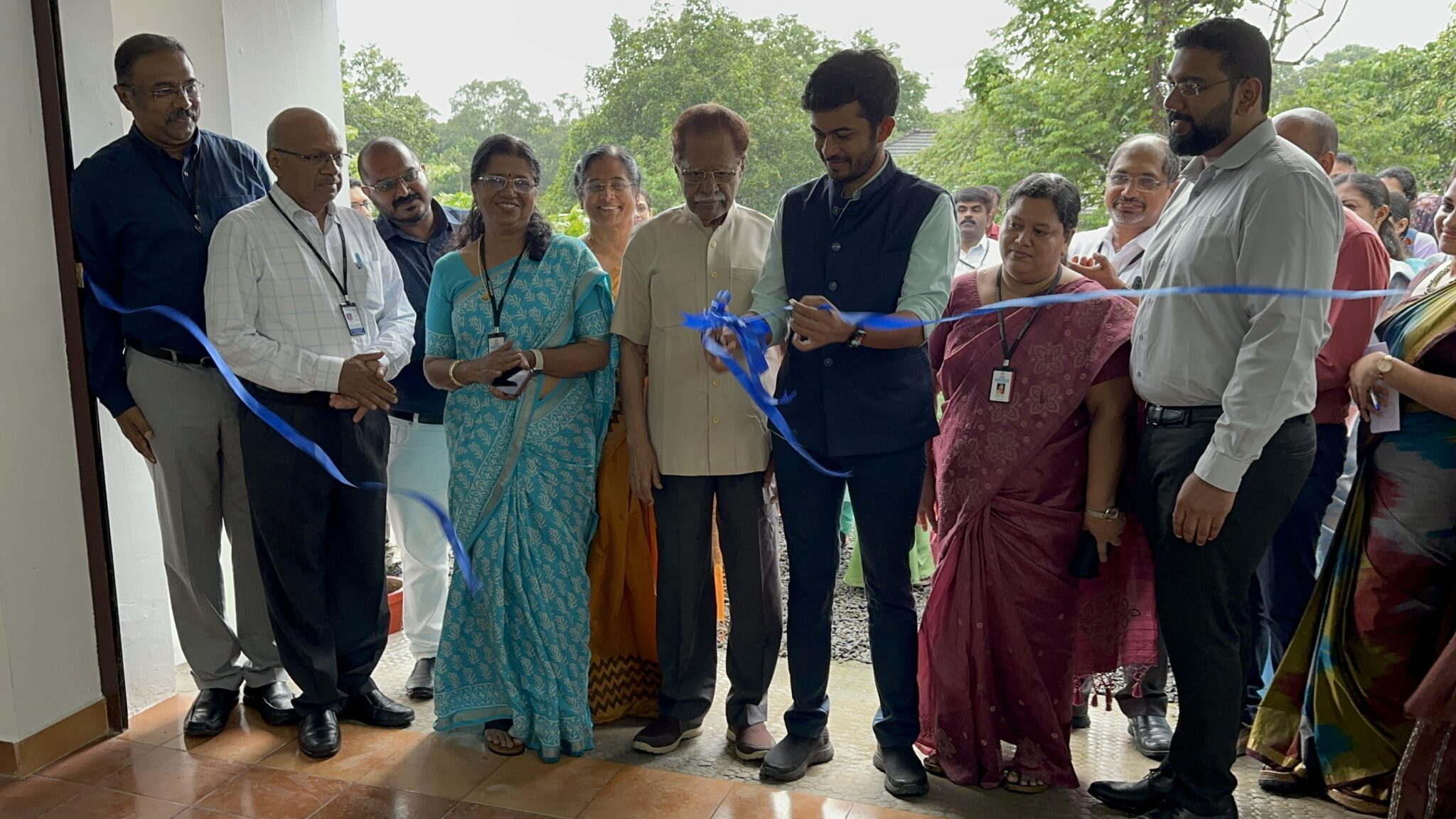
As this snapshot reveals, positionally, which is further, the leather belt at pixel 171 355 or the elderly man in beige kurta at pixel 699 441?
the leather belt at pixel 171 355

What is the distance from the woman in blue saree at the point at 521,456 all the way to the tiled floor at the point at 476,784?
0.41 feet

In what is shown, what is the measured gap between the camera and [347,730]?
103 inches

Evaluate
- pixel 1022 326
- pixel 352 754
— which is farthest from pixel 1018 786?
pixel 352 754

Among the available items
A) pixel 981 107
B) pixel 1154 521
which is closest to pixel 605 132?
pixel 981 107

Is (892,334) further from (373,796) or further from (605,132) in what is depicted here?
(605,132)

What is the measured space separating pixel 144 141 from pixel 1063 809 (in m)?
2.67

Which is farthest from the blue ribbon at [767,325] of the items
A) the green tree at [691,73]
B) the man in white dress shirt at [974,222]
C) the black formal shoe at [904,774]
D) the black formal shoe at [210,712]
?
the green tree at [691,73]

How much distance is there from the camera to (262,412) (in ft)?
7.83

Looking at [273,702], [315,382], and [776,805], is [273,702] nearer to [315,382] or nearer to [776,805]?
[315,382]

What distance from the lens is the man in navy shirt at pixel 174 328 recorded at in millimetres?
2379

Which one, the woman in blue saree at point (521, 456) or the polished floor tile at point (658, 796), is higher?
the woman in blue saree at point (521, 456)

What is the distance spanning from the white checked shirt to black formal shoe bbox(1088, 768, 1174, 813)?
6.47 feet

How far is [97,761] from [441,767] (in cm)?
87

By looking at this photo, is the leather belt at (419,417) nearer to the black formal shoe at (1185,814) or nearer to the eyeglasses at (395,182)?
the eyeglasses at (395,182)
